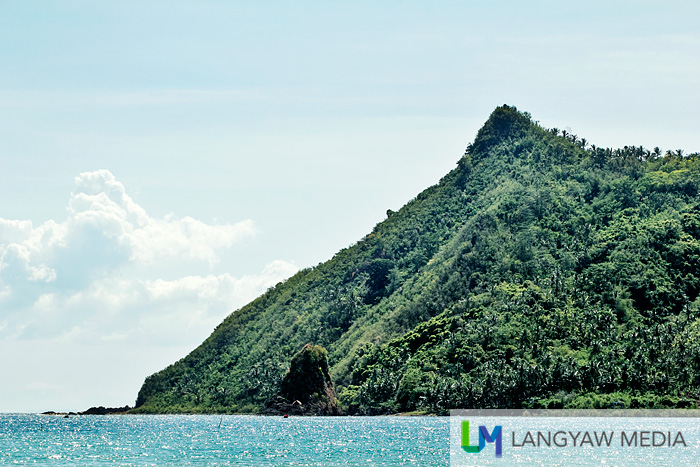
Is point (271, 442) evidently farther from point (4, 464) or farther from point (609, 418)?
→ point (609, 418)

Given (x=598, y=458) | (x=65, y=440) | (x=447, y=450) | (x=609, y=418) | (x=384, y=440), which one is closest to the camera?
(x=598, y=458)

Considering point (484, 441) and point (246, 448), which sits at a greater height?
point (484, 441)

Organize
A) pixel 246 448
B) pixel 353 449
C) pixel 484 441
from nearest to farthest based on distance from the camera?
1. pixel 484 441
2. pixel 353 449
3. pixel 246 448

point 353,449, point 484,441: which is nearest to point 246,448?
point 353,449

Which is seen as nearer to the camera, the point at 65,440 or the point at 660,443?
the point at 660,443

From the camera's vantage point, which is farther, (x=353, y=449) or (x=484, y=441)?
(x=353, y=449)

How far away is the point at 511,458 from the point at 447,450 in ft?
47.0

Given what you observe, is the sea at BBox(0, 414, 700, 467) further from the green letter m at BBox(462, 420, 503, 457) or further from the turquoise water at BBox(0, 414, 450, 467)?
the green letter m at BBox(462, 420, 503, 457)

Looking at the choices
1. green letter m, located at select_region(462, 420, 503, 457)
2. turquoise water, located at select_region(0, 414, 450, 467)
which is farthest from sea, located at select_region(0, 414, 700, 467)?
green letter m, located at select_region(462, 420, 503, 457)

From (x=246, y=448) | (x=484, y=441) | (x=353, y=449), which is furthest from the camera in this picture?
(x=246, y=448)

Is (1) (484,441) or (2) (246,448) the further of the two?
(2) (246,448)

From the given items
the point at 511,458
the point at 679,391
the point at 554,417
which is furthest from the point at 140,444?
the point at 679,391

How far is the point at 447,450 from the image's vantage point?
384ft

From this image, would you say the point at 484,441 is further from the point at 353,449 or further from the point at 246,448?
the point at 246,448
